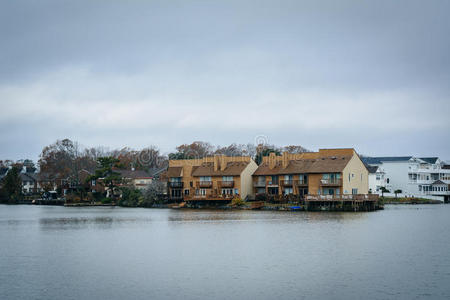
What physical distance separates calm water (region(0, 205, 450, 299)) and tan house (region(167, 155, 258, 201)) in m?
31.8

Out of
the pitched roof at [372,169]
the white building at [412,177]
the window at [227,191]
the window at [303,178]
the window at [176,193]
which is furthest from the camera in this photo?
the white building at [412,177]

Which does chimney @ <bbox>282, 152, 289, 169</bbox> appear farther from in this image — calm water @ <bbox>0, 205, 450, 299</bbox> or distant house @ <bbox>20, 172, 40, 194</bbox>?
distant house @ <bbox>20, 172, 40, 194</bbox>

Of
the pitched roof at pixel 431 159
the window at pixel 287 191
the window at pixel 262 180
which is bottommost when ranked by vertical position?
the window at pixel 287 191

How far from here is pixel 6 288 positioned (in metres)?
22.2

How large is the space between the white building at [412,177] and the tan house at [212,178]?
23.4 meters

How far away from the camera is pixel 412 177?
94.0m

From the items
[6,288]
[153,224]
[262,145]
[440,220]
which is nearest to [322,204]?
[440,220]

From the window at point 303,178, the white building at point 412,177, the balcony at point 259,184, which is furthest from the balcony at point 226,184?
the white building at point 412,177

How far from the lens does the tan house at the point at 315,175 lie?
66.4 m

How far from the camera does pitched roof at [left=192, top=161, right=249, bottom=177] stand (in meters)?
77.8

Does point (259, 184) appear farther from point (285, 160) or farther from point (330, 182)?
point (330, 182)

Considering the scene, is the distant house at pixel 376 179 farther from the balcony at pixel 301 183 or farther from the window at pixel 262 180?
the balcony at pixel 301 183

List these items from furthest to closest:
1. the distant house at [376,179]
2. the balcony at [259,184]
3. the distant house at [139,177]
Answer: the distant house at [139,177]
the distant house at [376,179]
the balcony at [259,184]

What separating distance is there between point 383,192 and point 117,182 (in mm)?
43285
